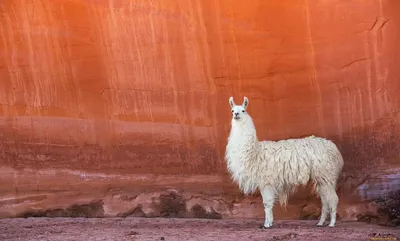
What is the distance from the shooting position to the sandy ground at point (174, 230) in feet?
27.7

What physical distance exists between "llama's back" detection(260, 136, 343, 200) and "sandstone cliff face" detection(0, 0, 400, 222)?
104 cm

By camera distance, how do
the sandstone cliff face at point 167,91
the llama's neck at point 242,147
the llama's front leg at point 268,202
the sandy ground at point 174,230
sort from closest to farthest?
the sandy ground at point 174,230 → the llama's front leg at point 268,202 → the llama's neck at point 242,147 → the sandstone cliff face at point 167,91

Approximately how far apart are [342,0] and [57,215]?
17.6 feet

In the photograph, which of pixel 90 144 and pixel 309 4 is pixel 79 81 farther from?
pixel 309 4

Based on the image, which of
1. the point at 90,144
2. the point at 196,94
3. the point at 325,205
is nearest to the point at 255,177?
the point at 325,205

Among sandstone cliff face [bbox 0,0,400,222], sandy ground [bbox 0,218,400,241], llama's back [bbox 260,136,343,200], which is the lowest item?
sandy ground [bbox 0,218,400,241]

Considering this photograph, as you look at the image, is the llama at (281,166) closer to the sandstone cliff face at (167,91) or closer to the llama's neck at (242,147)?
the llama's neck at (242,147)

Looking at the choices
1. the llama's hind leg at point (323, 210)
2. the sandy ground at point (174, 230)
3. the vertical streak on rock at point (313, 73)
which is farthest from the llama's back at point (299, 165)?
the vertical streak on rock at point (313, 73)

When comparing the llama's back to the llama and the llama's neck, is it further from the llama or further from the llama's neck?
the llama's neck

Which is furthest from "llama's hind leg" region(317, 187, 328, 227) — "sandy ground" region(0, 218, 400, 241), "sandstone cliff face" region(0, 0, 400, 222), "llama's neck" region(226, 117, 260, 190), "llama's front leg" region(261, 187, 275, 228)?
"llama's neck" region(226, 117, 260, 190)

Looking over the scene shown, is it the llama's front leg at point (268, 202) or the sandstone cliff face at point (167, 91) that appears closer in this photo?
the llama's front leg at point (268, 202)

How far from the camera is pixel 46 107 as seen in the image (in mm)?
10797

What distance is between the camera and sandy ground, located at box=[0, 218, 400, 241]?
843 centimetres

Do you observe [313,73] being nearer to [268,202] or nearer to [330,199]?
[330,199]
